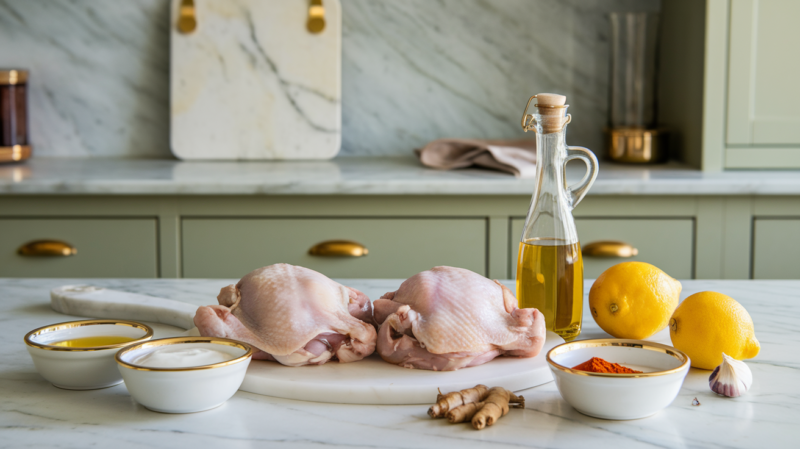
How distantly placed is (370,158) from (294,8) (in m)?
0.53

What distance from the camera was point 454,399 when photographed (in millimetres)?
617

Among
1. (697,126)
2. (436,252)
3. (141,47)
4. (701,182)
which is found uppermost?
(141,47)

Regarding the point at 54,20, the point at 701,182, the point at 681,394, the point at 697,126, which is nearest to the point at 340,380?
the point at 681,394

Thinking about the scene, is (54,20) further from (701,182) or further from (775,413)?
(775,413)

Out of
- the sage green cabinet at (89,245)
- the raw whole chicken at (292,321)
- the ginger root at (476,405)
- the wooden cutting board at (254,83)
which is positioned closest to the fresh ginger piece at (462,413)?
the ginger root at (476,405)

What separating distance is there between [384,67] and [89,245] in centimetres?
110

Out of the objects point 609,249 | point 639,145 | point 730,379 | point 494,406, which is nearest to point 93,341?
point 494,406

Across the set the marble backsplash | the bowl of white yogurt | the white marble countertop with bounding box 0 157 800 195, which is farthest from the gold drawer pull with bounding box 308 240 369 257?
the bowl of white yogurt

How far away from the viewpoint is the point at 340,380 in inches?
26.5

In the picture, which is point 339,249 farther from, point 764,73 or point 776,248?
point 764,73

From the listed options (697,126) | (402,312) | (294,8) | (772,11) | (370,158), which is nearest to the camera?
(402,312)

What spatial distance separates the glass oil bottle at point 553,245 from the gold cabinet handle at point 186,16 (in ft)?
5.85

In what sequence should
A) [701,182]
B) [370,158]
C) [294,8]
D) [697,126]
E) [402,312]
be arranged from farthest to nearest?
[370,158]
[294,8]
[697,126]
[701,182]
[402,312]

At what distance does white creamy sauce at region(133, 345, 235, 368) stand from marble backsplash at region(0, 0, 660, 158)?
186 cm
